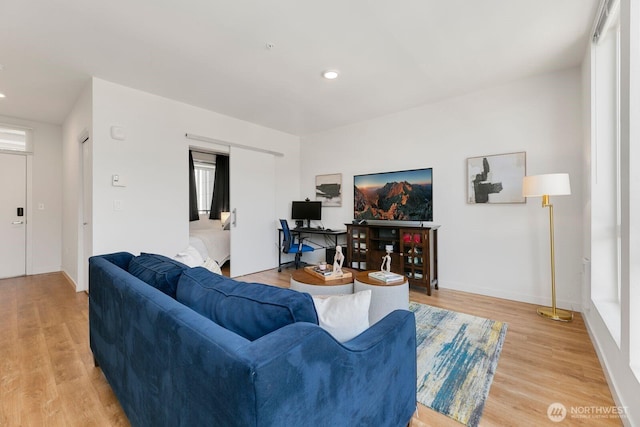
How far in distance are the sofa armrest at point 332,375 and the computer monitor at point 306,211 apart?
3.86 metres

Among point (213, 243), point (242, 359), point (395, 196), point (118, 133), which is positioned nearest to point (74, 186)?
point (118, 133)

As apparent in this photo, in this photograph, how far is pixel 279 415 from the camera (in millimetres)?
674

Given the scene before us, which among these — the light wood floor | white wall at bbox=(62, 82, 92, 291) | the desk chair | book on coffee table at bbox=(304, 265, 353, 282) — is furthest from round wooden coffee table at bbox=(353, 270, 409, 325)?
white wall at bbox=(62, 82, 92, 291)

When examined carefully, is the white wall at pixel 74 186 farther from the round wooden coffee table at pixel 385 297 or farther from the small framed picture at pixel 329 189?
the round wooden coffee table at pixel 385 297

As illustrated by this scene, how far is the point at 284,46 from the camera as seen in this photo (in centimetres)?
252

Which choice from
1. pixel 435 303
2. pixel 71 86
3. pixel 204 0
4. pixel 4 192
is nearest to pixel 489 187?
pixel 435 303

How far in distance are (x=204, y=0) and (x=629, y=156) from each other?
8.91 ft

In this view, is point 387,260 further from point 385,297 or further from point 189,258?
point 189,258

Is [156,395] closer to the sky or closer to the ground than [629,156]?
closer to the ground

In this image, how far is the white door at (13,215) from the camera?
4383mm

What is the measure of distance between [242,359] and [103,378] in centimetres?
191

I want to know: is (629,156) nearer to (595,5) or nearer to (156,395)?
(595,5)

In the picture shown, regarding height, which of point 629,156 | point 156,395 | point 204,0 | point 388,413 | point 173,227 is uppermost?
point 204,0

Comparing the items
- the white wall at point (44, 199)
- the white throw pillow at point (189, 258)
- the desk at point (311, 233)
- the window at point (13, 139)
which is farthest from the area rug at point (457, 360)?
the window at point (13, 139)
